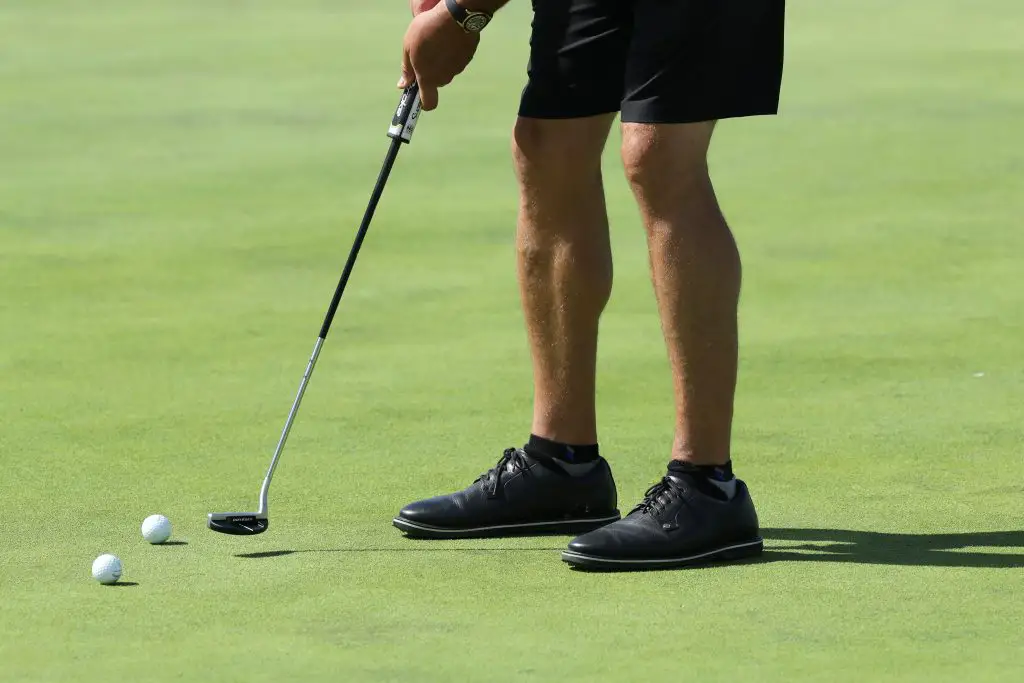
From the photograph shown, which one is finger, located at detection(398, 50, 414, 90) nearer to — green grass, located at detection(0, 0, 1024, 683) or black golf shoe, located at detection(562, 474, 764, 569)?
green grass, located at detection(0, 0, 1024, 683)

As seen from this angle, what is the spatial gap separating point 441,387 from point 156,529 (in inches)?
59.1

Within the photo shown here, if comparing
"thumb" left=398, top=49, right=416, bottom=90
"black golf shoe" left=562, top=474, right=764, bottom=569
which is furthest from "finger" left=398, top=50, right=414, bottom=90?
"black golf shoe" left=562, top=474, right=764, bottom=569

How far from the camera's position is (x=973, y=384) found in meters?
5.21

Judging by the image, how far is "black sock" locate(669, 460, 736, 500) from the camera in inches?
151

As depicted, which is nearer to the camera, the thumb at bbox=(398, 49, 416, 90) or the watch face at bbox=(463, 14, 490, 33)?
the watch face at bbox=(463, 14, 490, 33)

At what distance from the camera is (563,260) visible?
13.2 ft

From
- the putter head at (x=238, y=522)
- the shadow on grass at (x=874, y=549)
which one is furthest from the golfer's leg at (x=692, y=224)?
the putter head at (x=238, y=522)

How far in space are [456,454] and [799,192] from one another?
373 cm

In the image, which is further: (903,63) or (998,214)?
(903,63)

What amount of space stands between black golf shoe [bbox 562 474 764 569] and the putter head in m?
0.57

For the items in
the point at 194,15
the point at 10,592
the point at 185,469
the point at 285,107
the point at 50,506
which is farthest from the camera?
the point at 194,15

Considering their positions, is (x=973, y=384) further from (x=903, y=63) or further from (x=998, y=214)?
(x=903, y=63)

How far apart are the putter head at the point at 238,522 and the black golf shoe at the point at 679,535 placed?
573 millimetres

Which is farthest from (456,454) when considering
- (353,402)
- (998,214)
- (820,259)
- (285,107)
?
(285,107)
